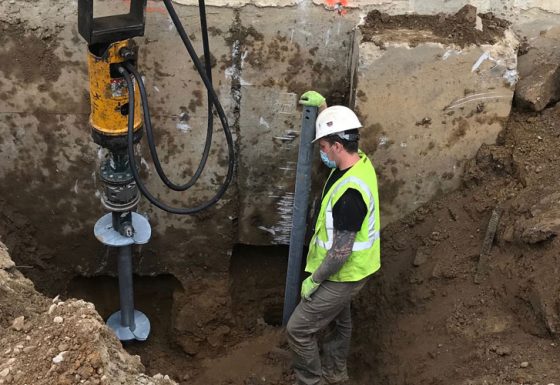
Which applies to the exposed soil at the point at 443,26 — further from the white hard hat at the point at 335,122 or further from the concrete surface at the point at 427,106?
the white hard hat at the point at 335,122

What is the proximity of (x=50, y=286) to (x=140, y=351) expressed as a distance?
0.83m

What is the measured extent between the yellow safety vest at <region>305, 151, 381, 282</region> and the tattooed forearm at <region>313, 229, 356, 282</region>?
0.09 m

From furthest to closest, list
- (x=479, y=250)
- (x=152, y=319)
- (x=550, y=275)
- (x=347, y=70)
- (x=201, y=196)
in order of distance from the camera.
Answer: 1. (x=152, y=319)
2. (x=201, y=196)
3. (x=347, y=70)
4. (x=479, y=250)
5. (x=550, y=275)

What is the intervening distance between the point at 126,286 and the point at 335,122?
1795 millimetres

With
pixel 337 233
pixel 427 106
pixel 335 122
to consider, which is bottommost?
pixel 337 233

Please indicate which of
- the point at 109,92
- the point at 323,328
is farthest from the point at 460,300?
the point at 109,92

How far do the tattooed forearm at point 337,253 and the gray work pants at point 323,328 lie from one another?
0.67 ft

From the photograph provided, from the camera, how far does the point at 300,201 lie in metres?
3.88

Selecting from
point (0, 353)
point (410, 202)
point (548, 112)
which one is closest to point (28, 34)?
point (0, 353)

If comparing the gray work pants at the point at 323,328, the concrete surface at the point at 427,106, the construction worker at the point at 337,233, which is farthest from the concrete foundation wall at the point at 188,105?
the gray work pants at the point at 323,328

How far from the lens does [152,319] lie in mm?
5023

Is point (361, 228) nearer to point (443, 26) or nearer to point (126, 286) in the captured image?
point (443, 26)

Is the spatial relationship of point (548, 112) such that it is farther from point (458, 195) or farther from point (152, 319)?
point (152, 319)

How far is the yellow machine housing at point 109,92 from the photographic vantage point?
121 inches
